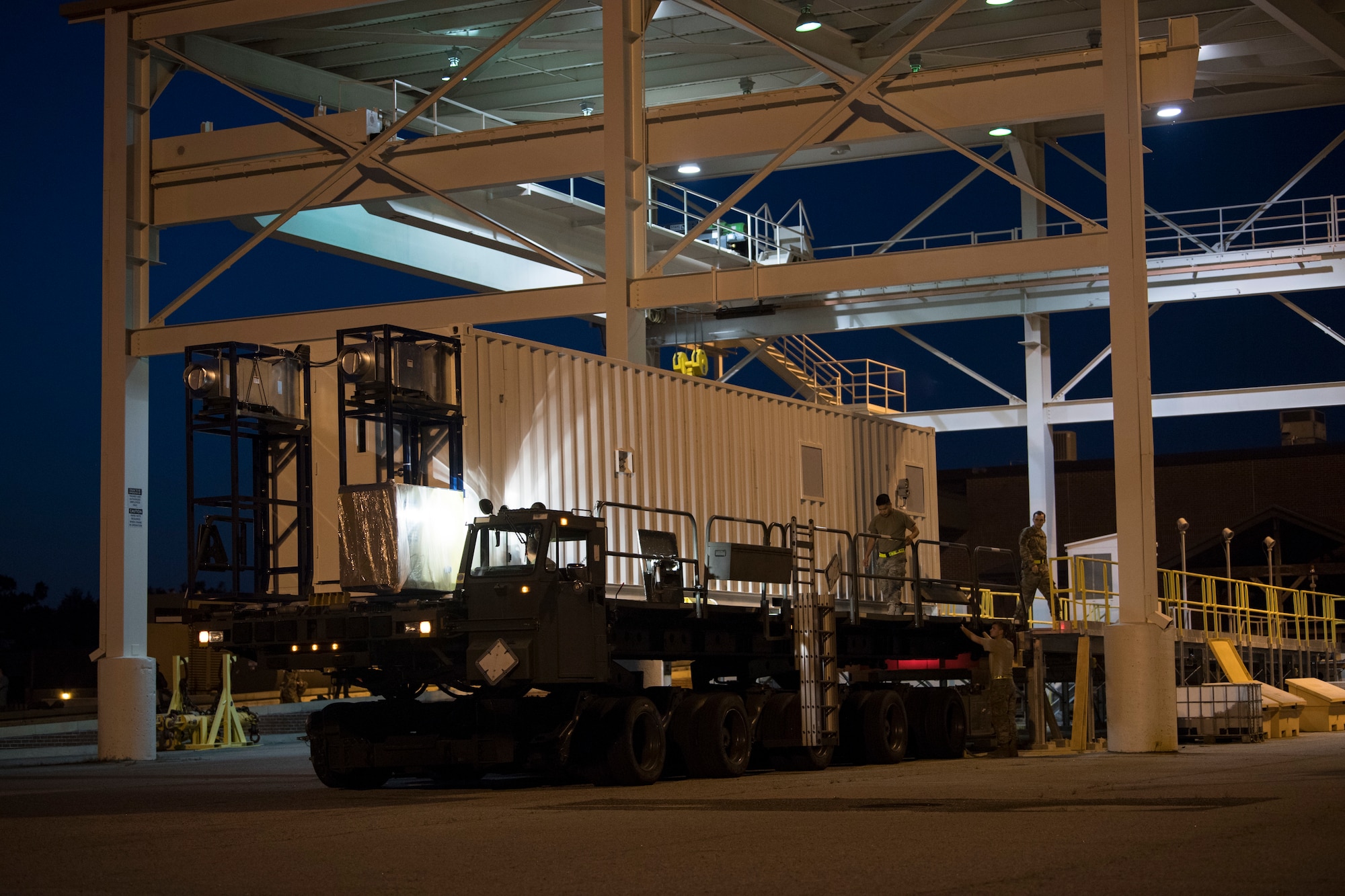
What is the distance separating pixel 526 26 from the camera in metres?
23.5

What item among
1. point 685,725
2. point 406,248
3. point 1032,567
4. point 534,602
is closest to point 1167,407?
point 1032,567

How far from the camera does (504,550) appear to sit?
14461 mm

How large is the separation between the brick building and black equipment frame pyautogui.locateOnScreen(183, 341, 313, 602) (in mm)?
39198

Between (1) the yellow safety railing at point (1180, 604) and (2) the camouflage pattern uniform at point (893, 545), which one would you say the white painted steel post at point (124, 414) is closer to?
(2) the camouflage pattern uniform at point (893, 545)

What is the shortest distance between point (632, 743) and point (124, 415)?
13.8m

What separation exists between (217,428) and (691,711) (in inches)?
213

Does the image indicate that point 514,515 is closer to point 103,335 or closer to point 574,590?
point 574,590

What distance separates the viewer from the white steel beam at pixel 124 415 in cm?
2412

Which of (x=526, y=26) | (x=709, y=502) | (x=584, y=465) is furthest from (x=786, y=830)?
(x=526, y=26)

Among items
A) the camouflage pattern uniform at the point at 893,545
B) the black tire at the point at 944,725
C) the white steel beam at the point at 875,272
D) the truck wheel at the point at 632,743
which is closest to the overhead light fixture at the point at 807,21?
the white steel beam at the point at 875,272

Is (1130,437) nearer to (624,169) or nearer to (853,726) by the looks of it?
(853,726)

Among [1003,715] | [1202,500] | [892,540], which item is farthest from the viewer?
[1202,500]

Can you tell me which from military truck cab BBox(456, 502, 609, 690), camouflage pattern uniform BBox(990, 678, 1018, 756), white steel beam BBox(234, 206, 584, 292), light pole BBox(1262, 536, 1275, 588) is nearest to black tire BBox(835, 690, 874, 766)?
camouflage pattern uniform BBox(990, 678, 1018, 756)

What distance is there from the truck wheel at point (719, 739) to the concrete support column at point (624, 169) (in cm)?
733
